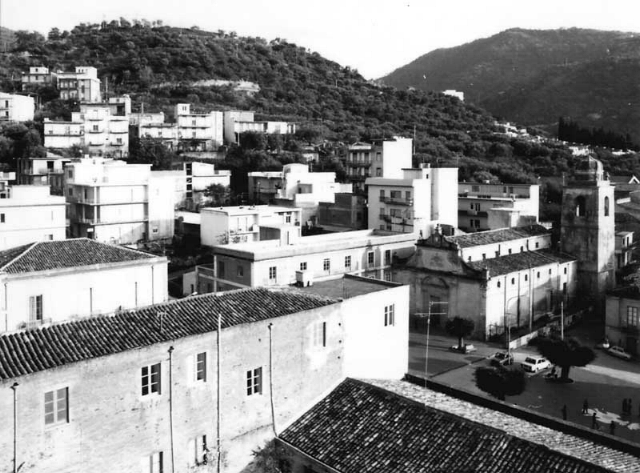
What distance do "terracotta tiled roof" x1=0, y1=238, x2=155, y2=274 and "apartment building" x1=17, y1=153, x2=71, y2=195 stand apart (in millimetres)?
33213

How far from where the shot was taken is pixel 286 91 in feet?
428

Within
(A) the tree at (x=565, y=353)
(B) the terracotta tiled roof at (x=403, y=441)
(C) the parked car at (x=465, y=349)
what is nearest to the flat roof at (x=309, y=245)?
Result: (C) the parked car at (x=465, y=349)

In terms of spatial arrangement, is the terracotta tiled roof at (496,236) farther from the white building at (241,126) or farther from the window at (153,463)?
the white building at (241,126)

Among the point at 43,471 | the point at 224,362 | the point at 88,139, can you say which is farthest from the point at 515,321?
the point at 88,139

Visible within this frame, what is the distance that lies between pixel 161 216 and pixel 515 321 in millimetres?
33276

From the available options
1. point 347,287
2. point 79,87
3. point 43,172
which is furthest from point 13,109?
point 347,287

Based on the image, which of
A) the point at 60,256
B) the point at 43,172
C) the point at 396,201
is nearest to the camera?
the point at 60,256

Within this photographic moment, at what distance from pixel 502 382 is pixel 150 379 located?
17.1 meters

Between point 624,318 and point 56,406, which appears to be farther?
point 624,318

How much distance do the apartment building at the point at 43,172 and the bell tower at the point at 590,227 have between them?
152 feet

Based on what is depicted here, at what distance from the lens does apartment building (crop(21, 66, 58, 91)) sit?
112 m

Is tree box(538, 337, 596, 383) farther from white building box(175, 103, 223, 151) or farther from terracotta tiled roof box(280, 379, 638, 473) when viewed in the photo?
white building box(175, 103, 223, 151)

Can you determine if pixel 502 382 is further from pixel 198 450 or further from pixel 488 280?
pixel 198 450

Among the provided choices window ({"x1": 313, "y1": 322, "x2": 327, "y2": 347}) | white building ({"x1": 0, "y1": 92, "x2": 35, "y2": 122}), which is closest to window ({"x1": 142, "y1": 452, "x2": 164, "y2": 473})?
window ({"x1": 313, "y1": 322, "x2": 327, "y2": 347})
